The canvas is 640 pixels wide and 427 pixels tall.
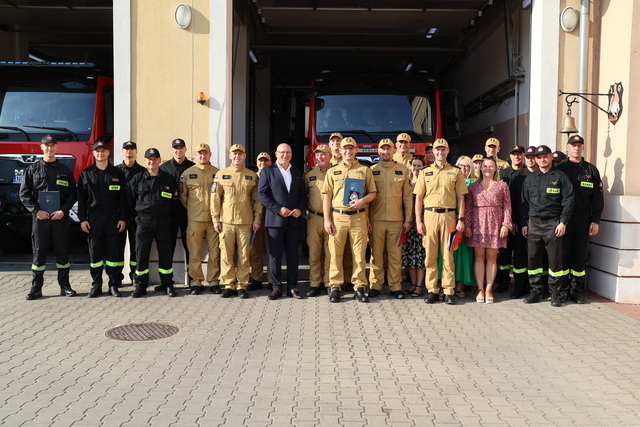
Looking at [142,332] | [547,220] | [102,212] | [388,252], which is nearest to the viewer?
[142,332]

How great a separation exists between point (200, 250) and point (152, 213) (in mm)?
801

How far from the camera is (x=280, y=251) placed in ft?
24.8

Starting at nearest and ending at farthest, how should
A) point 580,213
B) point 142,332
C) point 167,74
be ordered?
point 142,332
point 580,213
point 167,74

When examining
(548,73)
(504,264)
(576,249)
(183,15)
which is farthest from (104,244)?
(548,73)

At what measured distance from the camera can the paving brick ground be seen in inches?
158

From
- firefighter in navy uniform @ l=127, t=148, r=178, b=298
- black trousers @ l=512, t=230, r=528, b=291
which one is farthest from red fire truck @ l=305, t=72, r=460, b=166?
firefighter in navy uniform @ l=127, t=148, r=178, b=298

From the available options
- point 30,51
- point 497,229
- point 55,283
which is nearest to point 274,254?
point 497,229

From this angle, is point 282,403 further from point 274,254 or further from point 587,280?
point 587,280

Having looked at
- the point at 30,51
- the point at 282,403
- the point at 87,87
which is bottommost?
the point at 282,403

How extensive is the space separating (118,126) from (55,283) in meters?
2.39

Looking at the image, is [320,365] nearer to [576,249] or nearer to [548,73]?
[576,249]

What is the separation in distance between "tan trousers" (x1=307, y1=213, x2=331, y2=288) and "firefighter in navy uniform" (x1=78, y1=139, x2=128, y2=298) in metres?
2.38

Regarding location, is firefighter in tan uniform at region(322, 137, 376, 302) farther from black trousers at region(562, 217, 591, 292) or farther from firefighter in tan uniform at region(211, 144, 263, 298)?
black trousers at region(562, 217, 591, 292)

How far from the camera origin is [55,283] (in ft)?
27.4
